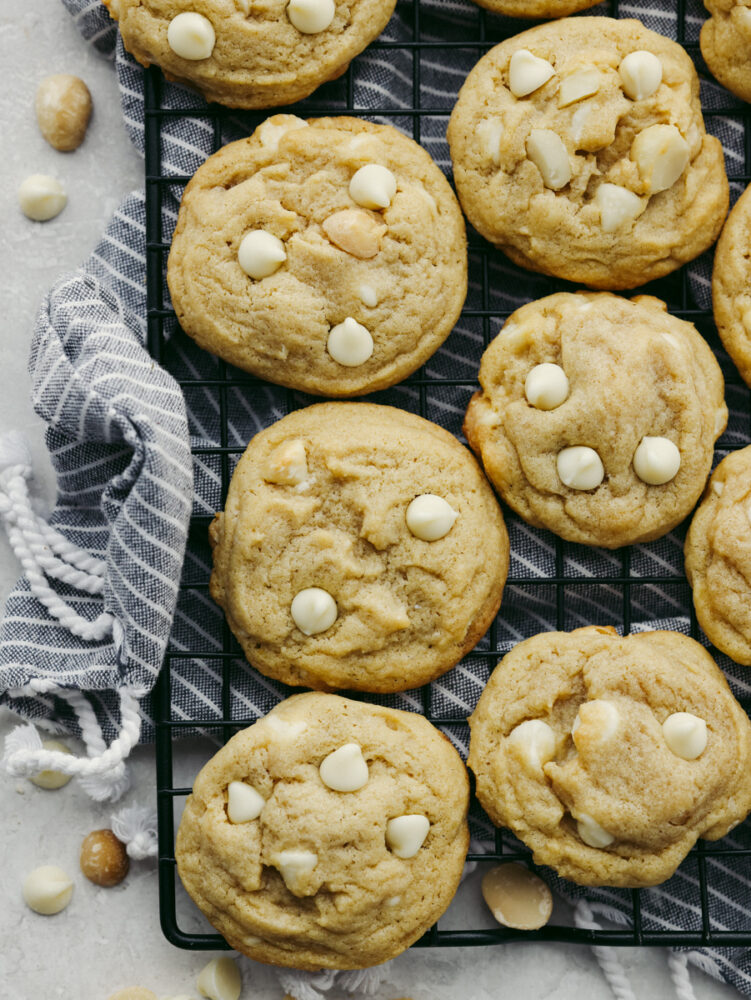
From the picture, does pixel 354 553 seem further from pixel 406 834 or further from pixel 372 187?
pixel 372 187

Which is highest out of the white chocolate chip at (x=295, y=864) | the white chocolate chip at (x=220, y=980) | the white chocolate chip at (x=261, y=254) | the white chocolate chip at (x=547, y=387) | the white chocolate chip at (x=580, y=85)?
the white chocolate chip at (x=580, y=85)

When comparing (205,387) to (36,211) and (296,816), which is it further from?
(296,816)

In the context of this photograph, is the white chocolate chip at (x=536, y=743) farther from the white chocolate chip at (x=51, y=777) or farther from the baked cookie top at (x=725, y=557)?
the white chocolate chip at (x=51, y=777)

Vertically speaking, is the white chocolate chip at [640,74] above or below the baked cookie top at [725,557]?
above

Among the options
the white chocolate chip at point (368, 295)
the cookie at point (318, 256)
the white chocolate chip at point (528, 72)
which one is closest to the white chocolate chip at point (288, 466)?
the cookie at point (318, 256)

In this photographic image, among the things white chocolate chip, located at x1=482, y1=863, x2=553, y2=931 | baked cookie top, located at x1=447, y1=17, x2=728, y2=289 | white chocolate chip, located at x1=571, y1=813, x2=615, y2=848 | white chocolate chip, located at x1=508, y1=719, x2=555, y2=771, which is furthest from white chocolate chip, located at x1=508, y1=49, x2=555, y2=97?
white chocolate chip, located at x1=482, y1=863, x2=553, y2=931

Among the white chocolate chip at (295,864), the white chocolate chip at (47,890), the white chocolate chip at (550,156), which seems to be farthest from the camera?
the white chocolate chip at (47,890)

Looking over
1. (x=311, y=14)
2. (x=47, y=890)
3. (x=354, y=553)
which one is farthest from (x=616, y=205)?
(x=47, y=890)
